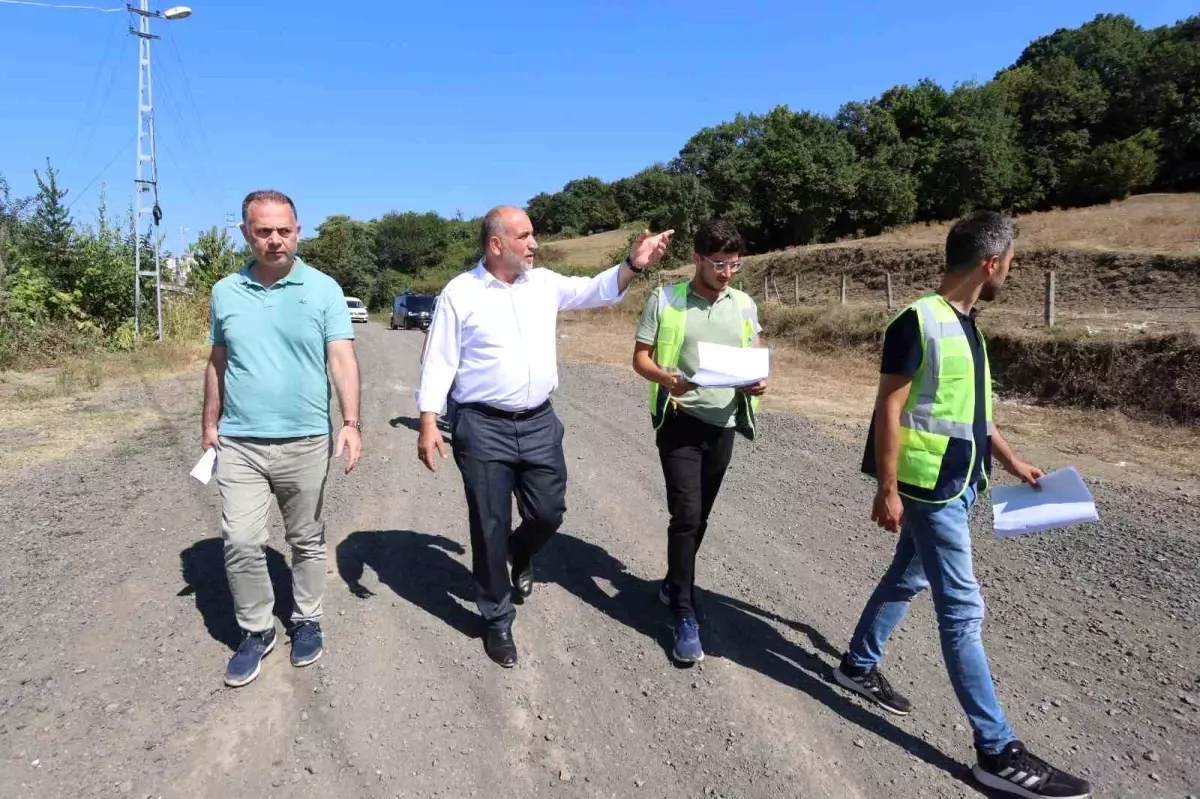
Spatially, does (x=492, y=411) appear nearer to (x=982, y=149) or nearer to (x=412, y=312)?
(x=412, y=312)

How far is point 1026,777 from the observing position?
2340 mm

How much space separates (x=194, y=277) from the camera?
24.7m

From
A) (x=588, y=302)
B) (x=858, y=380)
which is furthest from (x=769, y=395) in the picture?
(x=588, y=302)

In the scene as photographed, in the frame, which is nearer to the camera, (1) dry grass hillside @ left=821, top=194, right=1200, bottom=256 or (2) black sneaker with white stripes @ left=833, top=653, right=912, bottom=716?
(2) black sneaker with white stripes @ left=833, top=653, right=912, bottom=716

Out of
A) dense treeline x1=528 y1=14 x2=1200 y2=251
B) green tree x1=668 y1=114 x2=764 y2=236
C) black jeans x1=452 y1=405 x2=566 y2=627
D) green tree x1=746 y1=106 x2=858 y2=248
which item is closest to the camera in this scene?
black jeans x1=452 y1=405 x2=566 y2=627

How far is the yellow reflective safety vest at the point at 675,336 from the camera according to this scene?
10.5ft

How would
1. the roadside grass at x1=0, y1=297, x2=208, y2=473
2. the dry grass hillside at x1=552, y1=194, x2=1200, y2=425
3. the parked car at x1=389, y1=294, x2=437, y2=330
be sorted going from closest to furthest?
the roadside grass at x1=0, y1=297, x2=208, y2=473
the dry grass hillside at x1=552, y1=194, x2=1200, y2=425
the parked car at x1=389, y1=294, x2=437, y2=330

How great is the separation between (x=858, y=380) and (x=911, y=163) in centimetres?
3704

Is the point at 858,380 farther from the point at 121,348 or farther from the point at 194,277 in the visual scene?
the point at 194,277

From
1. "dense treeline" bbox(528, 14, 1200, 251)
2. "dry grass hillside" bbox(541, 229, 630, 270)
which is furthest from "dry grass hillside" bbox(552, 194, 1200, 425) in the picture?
"dry grass hillside" bbox(541, 229, 630, 270)

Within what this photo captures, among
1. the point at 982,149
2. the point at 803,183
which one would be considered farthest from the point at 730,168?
the point at 982,149

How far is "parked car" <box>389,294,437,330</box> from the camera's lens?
2856 centimetres

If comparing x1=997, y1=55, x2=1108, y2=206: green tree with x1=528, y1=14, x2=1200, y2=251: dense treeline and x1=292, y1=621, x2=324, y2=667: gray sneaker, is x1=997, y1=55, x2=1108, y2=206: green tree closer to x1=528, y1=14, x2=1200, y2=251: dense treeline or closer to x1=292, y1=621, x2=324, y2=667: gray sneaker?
x1=528, y1=14, x2=1200, y2=251: dense treeline

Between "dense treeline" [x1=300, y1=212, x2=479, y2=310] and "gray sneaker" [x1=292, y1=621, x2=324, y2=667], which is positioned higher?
"dense treeline" [x1=300, y1=212, x2=479, y2=310]
